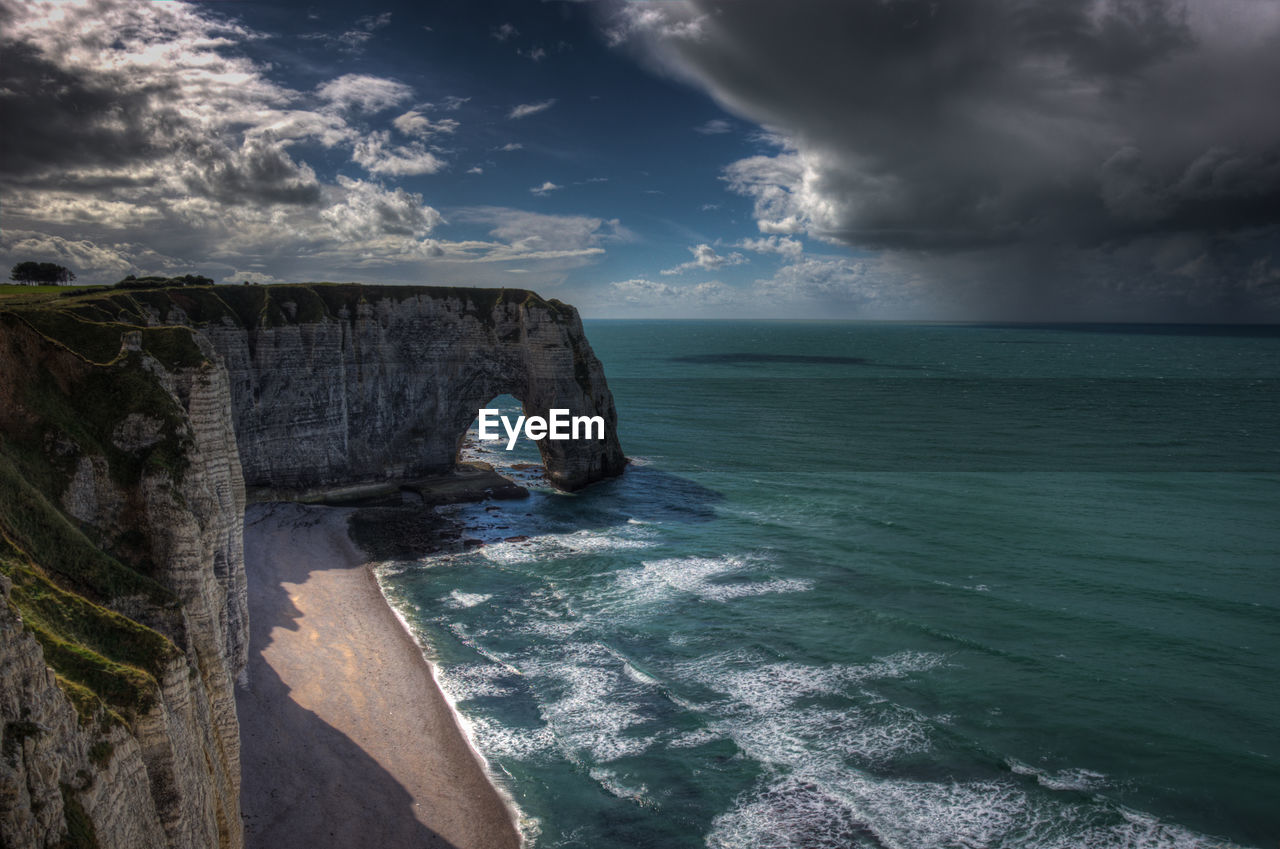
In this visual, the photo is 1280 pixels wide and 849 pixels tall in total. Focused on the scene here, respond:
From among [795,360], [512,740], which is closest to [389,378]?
[512,740]

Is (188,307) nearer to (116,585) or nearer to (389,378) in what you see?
(389,378)

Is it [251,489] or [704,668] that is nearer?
[704,668]

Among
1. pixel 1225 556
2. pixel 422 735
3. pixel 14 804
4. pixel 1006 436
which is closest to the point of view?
pixel 14 804

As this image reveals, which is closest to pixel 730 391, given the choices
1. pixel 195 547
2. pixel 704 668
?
pixel 704 668

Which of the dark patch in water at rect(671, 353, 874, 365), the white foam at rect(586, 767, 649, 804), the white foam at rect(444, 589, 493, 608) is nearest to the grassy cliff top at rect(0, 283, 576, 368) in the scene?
the white foam at rect(586, 767, 649, 804)

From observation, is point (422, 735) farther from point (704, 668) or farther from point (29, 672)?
point (29, 672)

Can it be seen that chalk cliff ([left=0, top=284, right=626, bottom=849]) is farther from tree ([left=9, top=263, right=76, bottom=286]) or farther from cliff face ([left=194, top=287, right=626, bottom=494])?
tree ([left=9, top=263, right=76, bottom=286])

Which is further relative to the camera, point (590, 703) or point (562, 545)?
point (562, 545)

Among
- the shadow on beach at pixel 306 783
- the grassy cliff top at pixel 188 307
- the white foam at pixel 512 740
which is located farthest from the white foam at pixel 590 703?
the grassy cliff top at pixel 188 307
